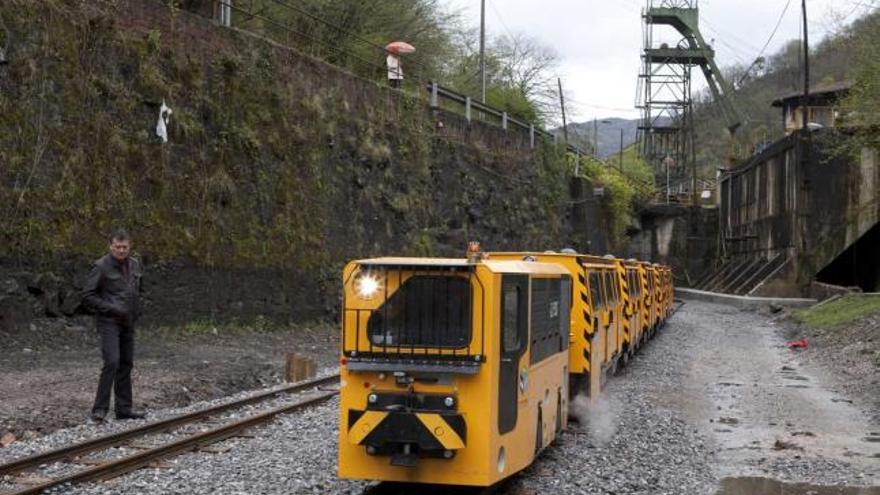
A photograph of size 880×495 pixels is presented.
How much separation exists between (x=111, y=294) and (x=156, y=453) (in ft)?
8.43

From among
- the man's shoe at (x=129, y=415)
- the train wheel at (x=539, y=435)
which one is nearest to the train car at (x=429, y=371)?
the train wheel at (x=539, y=435)

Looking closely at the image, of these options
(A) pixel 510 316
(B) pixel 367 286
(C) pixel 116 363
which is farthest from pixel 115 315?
(A) pixel 510 316

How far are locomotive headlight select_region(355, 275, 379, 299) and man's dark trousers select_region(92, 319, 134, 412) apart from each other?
172 inches

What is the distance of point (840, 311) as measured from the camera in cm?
2942

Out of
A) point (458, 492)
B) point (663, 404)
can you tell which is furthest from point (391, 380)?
point (663, 404)

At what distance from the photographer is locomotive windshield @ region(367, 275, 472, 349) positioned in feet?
24.8

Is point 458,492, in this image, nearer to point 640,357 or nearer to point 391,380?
point 391,380

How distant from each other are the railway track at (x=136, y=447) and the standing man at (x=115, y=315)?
0.72 metres

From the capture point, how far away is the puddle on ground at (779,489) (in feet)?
29.8

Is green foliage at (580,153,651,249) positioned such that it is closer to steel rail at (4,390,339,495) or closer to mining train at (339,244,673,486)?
steel rail at (4,390,339,495)

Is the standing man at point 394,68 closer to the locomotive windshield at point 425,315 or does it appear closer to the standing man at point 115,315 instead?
the standing man at point 115,315

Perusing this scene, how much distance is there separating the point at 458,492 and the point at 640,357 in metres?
14.2

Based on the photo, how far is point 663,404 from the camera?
1467 cm

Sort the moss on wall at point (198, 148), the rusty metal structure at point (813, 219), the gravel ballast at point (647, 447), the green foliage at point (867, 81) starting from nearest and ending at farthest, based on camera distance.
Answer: the gravel ballast at point (647, 447)
the moss on wall at point (198, 148)
the green foliage at point (867, 81)
the rusty metal structure at point (813, 219)
